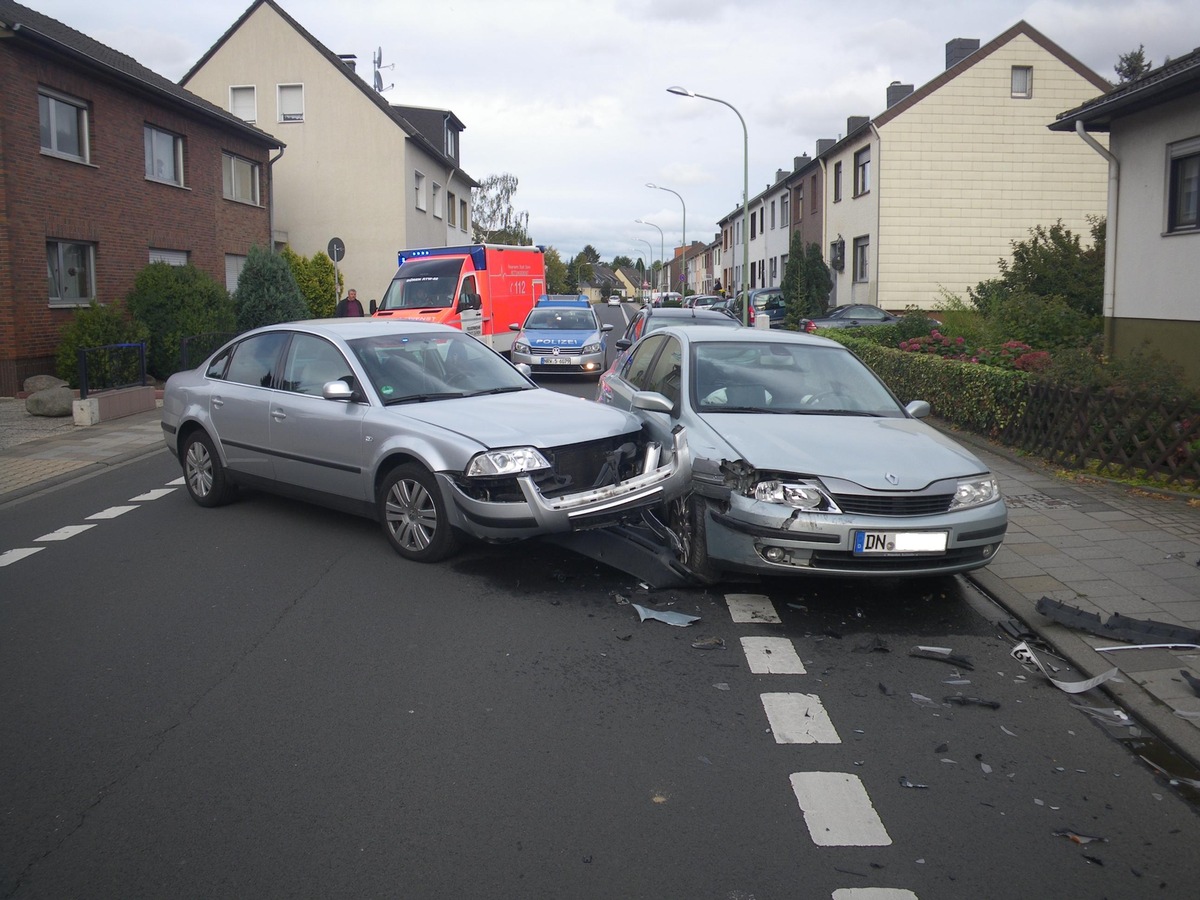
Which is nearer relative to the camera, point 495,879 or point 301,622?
point 495,879

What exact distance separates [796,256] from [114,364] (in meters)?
27.5

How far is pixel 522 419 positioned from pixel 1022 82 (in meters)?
33.4

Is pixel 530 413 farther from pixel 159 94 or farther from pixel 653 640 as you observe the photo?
pixel 159 94

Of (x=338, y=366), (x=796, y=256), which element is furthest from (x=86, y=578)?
(x=796, y=256)

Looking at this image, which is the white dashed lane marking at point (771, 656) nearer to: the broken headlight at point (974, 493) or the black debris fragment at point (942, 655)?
the black debris fragment at point (942, 655)

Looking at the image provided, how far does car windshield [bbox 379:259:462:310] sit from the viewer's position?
22094 mm

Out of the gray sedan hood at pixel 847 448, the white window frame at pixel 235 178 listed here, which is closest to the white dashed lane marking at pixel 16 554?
the gray sedan hood at pixel 847 448

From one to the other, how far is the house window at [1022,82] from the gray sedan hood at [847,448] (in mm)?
32271

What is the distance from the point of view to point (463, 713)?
4.57m

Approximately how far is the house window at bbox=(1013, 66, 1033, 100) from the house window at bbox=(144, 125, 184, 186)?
2554 centimetres

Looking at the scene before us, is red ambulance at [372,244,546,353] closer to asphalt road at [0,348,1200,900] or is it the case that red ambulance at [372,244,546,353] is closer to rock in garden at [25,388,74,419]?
rock in garden at [25,388,74,419]

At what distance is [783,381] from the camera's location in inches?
299

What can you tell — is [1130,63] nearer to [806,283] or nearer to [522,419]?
[806,283]

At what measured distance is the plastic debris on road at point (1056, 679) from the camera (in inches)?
195
